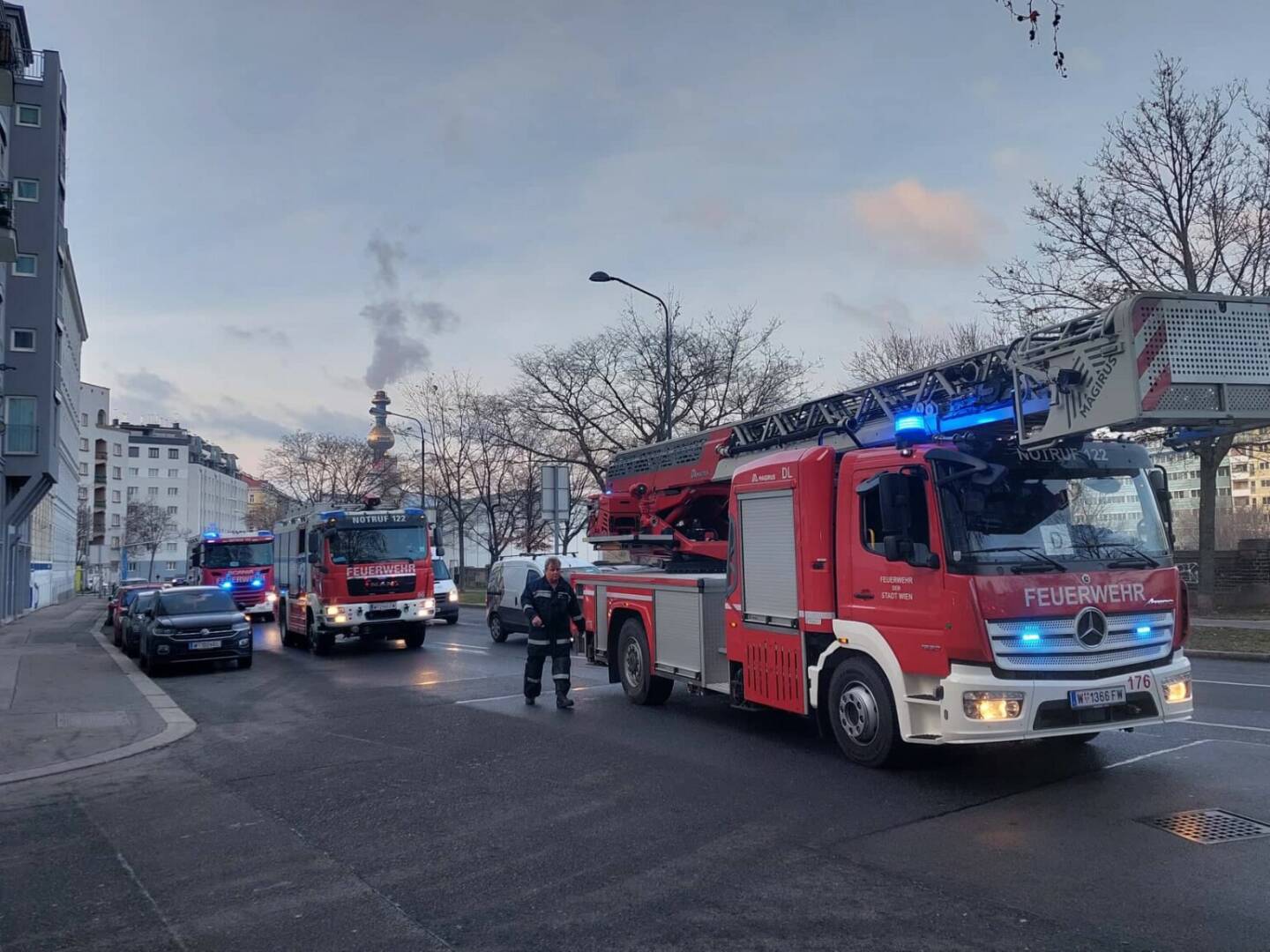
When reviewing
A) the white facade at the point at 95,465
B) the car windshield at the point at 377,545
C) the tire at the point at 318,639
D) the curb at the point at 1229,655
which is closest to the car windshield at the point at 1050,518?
the curb at the point at 1229,655

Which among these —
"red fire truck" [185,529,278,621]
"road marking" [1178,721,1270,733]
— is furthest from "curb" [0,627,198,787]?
"red fire truck" [185,529,278,621]

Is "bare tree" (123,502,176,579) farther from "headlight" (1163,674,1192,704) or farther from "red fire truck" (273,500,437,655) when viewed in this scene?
"headlight" (1163,674,1192,704)

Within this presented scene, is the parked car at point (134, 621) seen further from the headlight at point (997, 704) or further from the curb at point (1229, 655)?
the curb at point (1229, 655)

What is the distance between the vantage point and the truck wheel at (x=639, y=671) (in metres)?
11.5

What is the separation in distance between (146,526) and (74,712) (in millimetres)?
104111

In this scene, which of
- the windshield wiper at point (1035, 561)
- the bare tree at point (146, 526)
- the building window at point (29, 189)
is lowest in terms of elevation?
the windshield wiper at point (1035, 561)

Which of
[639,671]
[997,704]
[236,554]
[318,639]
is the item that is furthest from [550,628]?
[236,554]

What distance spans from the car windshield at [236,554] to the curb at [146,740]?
17011mm

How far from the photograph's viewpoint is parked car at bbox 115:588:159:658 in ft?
63.4

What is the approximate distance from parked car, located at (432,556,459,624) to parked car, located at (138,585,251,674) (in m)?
9.66

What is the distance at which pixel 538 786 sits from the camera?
305 inches

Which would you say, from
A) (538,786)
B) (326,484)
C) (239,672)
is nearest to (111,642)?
(239,672)

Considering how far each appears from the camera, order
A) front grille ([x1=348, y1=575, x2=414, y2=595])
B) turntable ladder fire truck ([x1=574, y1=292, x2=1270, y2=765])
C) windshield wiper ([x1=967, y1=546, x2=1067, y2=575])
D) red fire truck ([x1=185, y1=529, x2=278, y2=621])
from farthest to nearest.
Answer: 1. red fire truck ([x1=185, y1=529, x2=278, y2=621])
2. front grille ([x1=348, y1=575, x2=414, y2=595])
3. windshield wiper ([x1=967, y1=546, x2=1067, y2=575])
4. turntable ladder fire truck ([x1=574, y1=292, x2=1270, y2=765])

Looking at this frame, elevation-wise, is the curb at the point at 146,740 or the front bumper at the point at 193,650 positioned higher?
the front bumper at the point at 193,650
